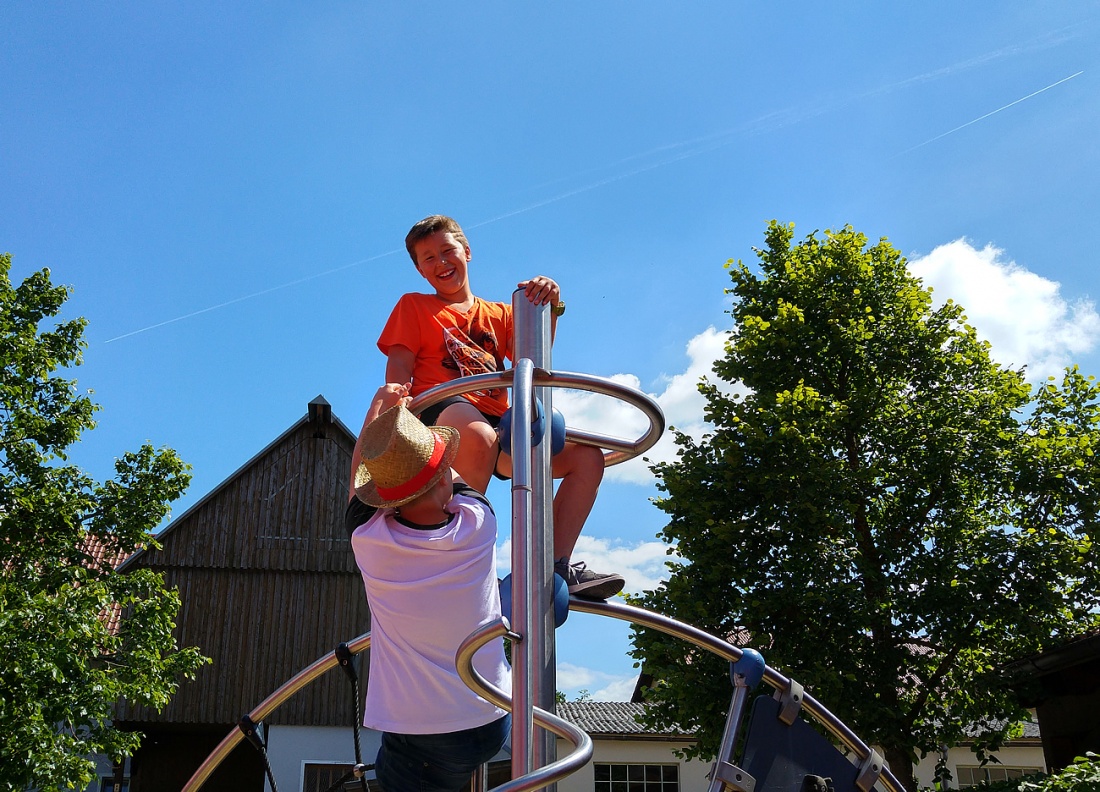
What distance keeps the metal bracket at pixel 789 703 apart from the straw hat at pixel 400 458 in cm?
106

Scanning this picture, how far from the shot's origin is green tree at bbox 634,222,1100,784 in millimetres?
11727

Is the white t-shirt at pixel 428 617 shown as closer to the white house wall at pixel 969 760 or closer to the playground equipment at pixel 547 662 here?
the playground equipment at pixel 547 662

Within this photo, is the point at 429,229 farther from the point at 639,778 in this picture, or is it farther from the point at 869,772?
the point at 639,778

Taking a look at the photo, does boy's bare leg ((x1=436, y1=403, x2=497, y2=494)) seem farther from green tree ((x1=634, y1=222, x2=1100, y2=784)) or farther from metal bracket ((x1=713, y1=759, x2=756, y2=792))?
green tree ((x1=634, y1=222, x2=1100, y2=784))

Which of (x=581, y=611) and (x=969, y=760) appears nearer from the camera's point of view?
(x=581, y=611)

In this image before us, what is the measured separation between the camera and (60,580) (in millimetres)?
12742

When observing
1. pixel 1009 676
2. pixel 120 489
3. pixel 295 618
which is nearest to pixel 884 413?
pixel 1009 676

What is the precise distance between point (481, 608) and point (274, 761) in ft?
60.3

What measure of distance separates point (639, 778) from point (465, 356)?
20108 mm

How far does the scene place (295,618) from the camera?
A: 19.5 m

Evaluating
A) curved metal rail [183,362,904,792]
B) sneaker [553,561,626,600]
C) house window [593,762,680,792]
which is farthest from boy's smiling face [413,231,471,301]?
house window [593,762,680,792]

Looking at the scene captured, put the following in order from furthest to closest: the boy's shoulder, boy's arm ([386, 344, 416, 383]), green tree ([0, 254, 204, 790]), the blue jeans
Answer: green tree ([0, 254, 204, 790]), boy's arm ([386, 344, 416, 383]), the boy's shoulder, the blue jeans

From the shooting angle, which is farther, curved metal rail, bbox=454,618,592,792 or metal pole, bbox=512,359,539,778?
metal pole, bbox=512,359,539,778

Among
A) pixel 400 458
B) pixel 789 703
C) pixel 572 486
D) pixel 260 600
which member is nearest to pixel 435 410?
pixel 572 486
